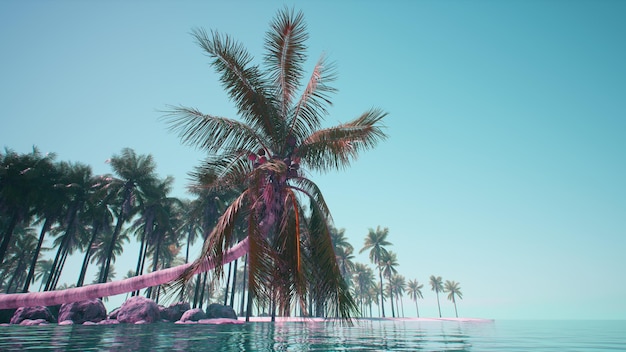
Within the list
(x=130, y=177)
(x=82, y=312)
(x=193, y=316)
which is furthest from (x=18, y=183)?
A: (x=193, y=316)

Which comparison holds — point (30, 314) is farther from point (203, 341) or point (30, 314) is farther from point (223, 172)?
point (223, 172)

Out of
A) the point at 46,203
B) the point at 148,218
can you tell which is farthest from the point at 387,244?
the point at 46,203

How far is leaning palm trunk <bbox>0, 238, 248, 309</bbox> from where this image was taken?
5.90 metres

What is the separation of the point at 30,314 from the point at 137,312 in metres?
5.97

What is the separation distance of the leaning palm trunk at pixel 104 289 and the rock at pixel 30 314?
18144 mm

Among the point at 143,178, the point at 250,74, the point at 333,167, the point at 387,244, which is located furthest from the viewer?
the point at 387,244

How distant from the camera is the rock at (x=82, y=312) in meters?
20.1

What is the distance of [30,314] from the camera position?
19109mm

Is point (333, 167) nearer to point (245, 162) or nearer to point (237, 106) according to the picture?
point (245, 162)

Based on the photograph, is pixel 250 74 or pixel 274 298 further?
pixel 250 74

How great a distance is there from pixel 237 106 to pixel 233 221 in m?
3.20

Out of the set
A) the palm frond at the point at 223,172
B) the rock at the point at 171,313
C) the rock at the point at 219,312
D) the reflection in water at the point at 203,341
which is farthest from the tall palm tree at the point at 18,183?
the palm frond at the point at 223,172

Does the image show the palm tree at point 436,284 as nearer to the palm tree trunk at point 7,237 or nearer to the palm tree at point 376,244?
the palm tree at point 376,244

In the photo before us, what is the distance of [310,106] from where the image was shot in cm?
809
